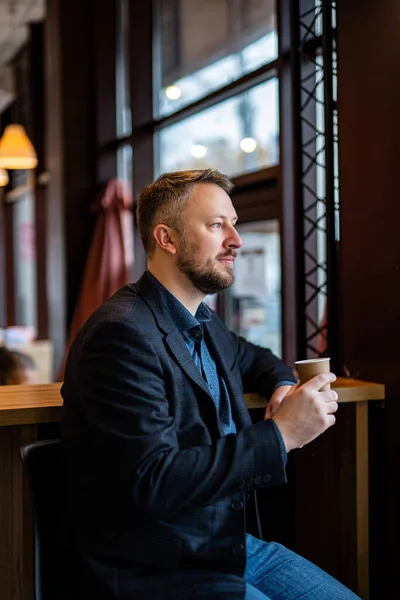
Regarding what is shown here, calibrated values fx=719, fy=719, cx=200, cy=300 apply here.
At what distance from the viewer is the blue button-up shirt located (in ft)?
5.33

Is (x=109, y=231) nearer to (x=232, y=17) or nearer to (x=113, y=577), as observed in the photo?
(x=232, y=17)

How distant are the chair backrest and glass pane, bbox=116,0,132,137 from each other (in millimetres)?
3716

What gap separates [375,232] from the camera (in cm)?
208

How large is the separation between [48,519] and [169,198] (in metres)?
0.76

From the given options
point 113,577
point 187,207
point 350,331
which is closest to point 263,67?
point 350,331

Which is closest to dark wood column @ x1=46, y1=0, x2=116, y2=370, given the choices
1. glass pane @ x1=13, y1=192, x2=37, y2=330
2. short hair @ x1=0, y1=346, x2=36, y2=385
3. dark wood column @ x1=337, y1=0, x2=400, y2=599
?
short hair @ x1=0, y1=346, x2=36, y2=385

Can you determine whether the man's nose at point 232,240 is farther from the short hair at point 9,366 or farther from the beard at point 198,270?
the short hair at point 9,366

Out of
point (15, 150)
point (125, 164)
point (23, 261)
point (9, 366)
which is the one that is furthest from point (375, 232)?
point (23, 261)

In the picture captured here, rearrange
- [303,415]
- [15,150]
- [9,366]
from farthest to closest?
[15,150]
[9,366]
[303,415]

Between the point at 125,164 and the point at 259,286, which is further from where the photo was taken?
the point at 125,164

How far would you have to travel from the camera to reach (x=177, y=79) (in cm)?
450

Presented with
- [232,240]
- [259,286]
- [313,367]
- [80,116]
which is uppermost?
[80,116]

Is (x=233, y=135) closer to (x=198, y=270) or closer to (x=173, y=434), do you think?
(x=198, y=270)

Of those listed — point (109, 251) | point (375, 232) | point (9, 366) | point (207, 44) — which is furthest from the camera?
point (109, 251)
